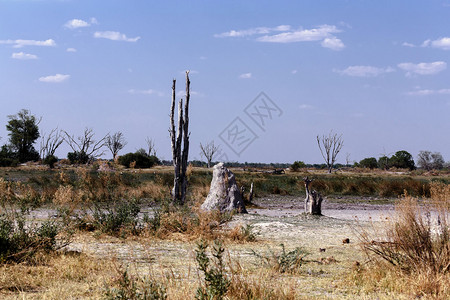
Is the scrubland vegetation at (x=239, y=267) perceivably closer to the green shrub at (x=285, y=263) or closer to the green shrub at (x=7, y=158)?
the green shrub at (x=285, y=263)

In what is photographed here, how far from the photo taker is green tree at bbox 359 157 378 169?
271 feet

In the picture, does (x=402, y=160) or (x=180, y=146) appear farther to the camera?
(x=402, y=160)

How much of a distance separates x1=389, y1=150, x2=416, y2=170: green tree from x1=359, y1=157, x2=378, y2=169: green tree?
312cm

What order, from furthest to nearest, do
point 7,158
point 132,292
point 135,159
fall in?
point 135,159, point 7,158, point 132,292

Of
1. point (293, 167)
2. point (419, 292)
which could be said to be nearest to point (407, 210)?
point (419, 292)

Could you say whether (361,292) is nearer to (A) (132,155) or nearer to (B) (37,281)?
(B) (37,281)

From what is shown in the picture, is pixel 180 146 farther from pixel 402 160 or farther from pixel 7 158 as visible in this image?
pixel 402 160

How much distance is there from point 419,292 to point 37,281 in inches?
190

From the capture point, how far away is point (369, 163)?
8294cm

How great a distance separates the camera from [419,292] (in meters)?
6.12

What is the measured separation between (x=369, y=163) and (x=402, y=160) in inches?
224

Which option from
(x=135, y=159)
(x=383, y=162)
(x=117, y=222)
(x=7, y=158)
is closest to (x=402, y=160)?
(x=383, y=162)

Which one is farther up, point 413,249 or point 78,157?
point 78,157

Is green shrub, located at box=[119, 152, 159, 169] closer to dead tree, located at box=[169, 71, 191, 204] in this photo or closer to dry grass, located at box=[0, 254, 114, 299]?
dead tree, located at box=[169, 71, 191, 204]
